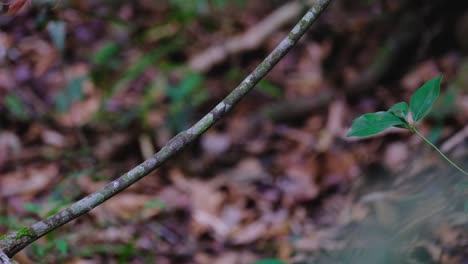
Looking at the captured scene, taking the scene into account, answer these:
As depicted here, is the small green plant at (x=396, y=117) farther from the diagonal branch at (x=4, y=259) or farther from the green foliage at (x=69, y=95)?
the green foliage at (x=69, y=95)

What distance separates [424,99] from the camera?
1.41m

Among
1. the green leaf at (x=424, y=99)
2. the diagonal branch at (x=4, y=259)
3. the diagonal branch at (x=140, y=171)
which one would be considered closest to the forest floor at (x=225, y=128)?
the green leaf at (x=424, y=99)

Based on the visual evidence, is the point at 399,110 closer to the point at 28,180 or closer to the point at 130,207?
the point at 130,207

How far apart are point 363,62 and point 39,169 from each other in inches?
86.8

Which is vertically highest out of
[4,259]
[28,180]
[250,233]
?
[28,180]

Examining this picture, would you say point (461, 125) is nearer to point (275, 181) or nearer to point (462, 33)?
point (462, 33)

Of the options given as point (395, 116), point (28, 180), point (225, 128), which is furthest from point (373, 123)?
point (28, 180)

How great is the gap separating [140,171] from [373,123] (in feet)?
1.96

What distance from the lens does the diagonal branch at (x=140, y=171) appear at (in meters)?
1.21

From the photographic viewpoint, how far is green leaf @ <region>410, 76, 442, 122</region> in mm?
1384

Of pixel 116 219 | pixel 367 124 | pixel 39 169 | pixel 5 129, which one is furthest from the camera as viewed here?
pixel 5 129

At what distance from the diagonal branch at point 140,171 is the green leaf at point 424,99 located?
0.36m

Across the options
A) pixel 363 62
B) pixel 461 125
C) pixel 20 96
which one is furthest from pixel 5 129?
pixel 461 125

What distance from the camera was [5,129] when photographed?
138 inches
